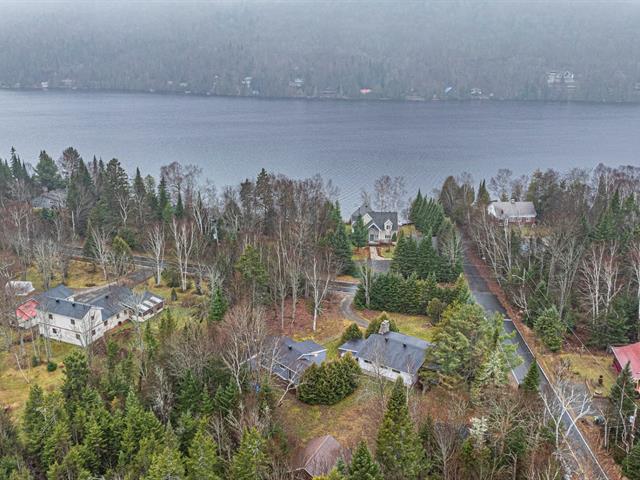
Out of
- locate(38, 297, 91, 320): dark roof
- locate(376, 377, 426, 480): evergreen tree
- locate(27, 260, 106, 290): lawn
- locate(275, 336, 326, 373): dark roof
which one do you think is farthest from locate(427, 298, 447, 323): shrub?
locate(27, 260, 106, 290): lawn

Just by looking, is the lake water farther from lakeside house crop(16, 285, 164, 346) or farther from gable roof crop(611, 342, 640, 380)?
gable roof crop(611, 342, 640, 380)

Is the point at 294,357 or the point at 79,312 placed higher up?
the point at 79,312

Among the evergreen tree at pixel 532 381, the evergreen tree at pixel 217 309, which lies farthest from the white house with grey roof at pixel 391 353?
the evergreen tree at pixel 217 309

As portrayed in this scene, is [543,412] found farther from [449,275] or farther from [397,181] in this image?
[397,181]

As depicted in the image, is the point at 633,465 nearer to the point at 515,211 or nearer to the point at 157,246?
the point at 157,246

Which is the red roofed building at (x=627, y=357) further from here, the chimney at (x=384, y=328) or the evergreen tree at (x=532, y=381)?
the chimney at (x=384, y=328)

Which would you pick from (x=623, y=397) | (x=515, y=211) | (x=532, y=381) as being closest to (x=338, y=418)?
(x=532, y=381)
